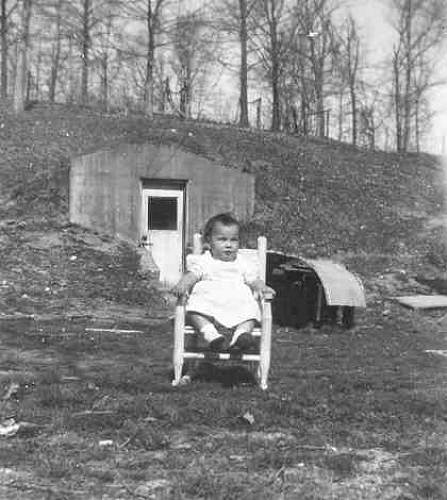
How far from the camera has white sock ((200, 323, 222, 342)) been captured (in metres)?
5.69

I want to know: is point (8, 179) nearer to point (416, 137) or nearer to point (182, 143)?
point (182, 143)

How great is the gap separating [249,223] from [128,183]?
362cm

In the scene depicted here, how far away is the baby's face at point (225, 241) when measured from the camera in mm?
6254

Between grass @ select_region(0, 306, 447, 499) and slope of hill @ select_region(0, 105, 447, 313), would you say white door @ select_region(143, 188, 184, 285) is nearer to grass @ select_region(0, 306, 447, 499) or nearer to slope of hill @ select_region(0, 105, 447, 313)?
slope of hill @ select_region(0, 105, 447, 313)

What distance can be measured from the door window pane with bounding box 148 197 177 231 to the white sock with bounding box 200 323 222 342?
43.3 feet

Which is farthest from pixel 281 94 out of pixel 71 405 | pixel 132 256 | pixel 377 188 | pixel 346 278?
pixel 71 405

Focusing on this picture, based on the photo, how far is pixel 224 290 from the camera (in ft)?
19.9

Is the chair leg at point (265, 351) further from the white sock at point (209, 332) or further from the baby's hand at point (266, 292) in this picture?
the white sock at point (209, 332)

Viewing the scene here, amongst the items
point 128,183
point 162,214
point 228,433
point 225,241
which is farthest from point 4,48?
point 228,433

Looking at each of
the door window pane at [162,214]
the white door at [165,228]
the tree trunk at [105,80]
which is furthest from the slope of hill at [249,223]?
the tree trunk at [105,80]

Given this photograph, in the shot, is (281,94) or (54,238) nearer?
(54,238)

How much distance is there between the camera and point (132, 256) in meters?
17.3

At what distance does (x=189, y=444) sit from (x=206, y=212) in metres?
15.1

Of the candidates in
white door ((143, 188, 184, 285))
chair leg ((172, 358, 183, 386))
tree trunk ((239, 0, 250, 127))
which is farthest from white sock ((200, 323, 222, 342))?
tree trunk ((239, 0, 250, 127))
